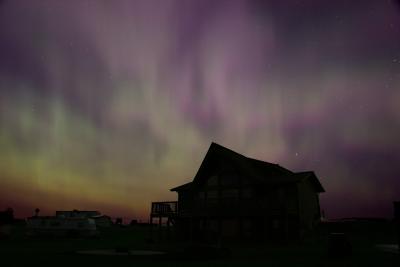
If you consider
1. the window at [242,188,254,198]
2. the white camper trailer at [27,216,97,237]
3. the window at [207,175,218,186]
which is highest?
the window at [207,175,218,186]

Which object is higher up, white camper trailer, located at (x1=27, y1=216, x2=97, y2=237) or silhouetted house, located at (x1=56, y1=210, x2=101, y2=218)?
silhouetted house, located at (x1=56, y1=210, x2=101, y2=218)

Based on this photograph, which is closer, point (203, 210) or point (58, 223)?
point (203, 210)

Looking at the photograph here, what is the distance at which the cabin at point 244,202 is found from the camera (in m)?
39.3

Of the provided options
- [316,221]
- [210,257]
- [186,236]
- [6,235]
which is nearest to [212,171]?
[186,236]

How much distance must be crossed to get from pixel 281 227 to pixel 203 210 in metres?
7.80

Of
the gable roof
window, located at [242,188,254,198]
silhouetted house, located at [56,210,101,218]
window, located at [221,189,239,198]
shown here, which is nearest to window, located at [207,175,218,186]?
the gable roof

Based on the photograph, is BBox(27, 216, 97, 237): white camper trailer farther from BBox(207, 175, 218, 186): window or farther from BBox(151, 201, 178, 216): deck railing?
BBox(207, 175, 218, 186): window

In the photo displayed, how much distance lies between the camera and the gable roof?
40375mm

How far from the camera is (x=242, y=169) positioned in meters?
41.2

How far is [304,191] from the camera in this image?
42.9 meters

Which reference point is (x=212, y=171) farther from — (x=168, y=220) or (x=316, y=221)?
(x=316, y=221)

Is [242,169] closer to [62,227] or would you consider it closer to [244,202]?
[244,202]

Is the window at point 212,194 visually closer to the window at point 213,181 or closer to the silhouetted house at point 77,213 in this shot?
the window at point 213,181

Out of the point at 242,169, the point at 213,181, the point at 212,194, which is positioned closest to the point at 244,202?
the point at 242,169
